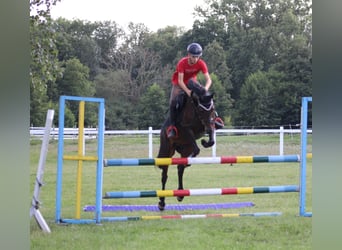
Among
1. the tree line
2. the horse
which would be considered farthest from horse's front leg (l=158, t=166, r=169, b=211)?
the tree line

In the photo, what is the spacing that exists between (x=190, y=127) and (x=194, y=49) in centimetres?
46

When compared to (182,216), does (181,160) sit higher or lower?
higher

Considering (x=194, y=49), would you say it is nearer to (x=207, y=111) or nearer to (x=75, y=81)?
(x=207, y=111)

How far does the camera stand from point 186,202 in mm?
3588

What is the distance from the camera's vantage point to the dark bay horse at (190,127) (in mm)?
2865

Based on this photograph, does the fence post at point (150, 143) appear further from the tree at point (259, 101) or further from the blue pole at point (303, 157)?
the blue pole at point (303, 157)

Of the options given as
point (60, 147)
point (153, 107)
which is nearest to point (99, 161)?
point (60, 147)

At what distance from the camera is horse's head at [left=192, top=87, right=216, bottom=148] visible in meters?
2.84

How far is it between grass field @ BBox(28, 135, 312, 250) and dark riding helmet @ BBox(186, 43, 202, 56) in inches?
21.9

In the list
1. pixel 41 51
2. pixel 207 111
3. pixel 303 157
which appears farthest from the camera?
pixel 303 157

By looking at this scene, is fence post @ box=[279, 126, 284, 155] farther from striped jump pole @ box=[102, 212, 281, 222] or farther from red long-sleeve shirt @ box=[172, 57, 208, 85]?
red long-sleeve shirt @ box=[172, 57, 208, 85]

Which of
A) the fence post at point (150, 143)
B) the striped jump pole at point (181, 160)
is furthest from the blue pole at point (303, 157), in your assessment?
the fence post at point (150, 143)
